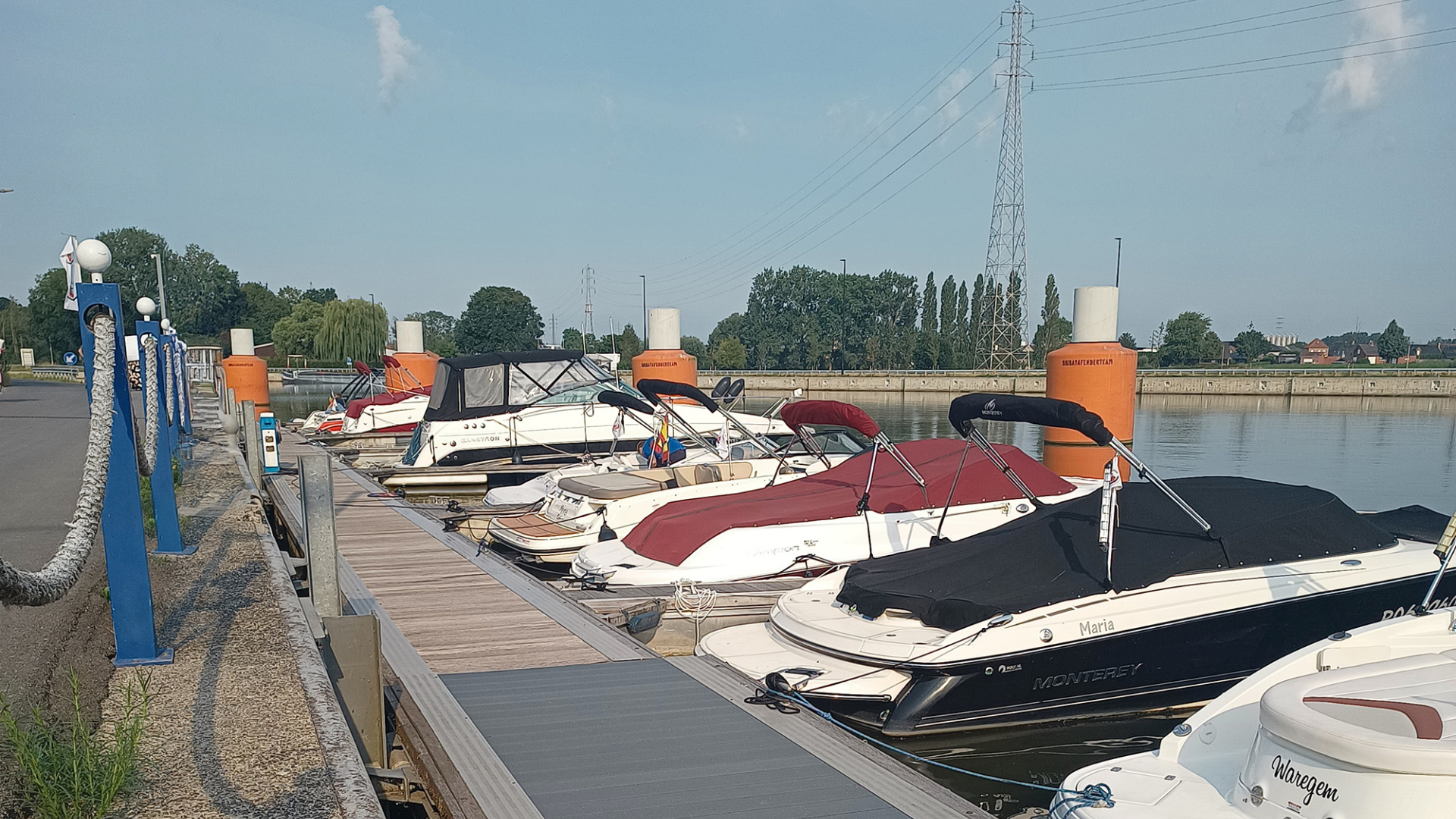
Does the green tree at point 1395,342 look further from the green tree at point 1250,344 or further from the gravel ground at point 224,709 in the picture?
the gravel ground at point 224,709

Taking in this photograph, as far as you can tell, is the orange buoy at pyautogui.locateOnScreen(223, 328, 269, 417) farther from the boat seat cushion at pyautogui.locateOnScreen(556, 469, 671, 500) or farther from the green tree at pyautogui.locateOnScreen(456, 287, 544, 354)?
the green tree at pyautogui.locateOnScreen(456, 287, 544, 354)

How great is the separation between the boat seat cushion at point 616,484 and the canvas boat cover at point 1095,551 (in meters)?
4.34

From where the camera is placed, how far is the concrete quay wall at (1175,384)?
185 ft

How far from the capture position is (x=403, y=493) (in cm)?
1681

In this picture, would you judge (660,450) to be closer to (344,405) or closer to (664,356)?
(664,356)

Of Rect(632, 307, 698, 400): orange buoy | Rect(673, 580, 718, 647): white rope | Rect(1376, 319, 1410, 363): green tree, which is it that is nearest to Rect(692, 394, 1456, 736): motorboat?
Rect(673, 580, 718, 647): white rope

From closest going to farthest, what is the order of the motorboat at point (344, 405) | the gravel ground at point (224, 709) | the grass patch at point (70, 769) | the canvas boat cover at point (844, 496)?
the grass patch at point (70, 769) < the gravel ground at point (224, 709) < the canvas boat cover at point (844, 496) < the motorboat at point (344, 405)

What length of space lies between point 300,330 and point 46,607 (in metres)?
95.0

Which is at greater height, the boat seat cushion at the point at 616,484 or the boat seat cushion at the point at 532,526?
the boat seat cushion at the point at 616,484

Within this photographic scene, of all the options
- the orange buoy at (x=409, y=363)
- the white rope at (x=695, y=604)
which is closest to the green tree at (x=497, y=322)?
the orange buoy at (x=409, y=363)

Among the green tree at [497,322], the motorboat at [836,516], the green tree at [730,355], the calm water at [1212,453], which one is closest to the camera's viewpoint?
the calm water at [1212,453]

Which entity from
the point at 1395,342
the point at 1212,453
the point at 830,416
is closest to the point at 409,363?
the point at 830,416

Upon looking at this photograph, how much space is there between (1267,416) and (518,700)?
47.7 metres

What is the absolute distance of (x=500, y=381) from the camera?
19.1 metres
